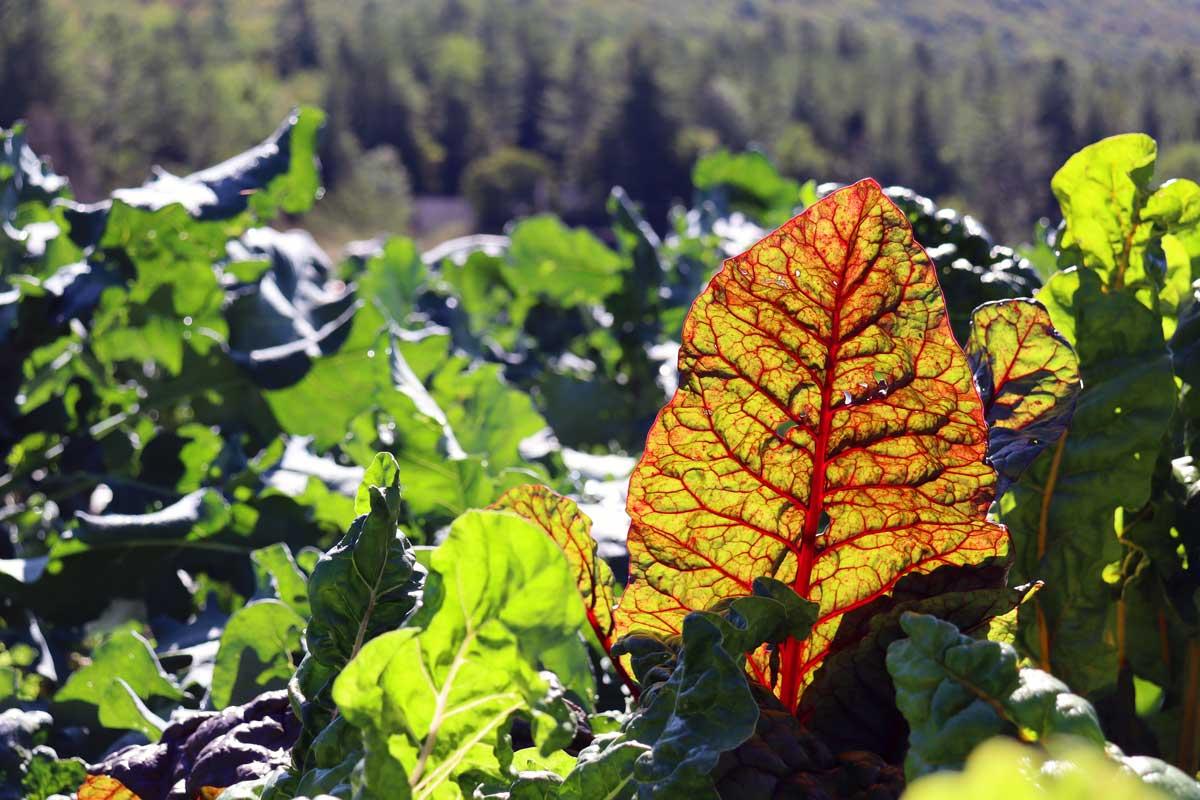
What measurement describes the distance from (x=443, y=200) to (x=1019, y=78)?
24179 mm

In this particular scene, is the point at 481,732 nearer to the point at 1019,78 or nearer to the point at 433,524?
the point at 433,524

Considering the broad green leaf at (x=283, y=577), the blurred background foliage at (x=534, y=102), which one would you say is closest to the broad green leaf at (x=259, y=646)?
the broad green leaf at (x=283, y=577)

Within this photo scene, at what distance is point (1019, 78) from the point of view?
4878 cm

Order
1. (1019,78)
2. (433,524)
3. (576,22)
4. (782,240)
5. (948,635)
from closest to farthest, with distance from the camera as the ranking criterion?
1. (948,635)
2. (782,240)
3. (433,524)
4. (1019,78)
5. (576,22)

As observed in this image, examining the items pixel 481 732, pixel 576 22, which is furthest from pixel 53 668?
pixel 576 22

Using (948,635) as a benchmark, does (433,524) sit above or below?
below

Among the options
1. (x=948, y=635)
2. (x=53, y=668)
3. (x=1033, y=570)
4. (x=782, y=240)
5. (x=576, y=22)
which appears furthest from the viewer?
(x=576, y=22)

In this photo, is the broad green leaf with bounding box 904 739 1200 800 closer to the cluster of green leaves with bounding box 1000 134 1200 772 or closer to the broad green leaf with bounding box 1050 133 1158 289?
the cluster of green leaves with bounding box 1000 134 1200 772

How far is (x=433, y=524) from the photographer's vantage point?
1.54 metres

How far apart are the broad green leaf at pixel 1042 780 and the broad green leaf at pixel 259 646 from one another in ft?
2.34

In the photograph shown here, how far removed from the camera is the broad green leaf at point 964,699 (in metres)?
0.59

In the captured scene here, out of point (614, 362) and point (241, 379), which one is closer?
point (241, 379)

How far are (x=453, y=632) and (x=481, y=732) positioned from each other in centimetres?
7

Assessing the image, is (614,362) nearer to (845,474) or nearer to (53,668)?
(53,668)
